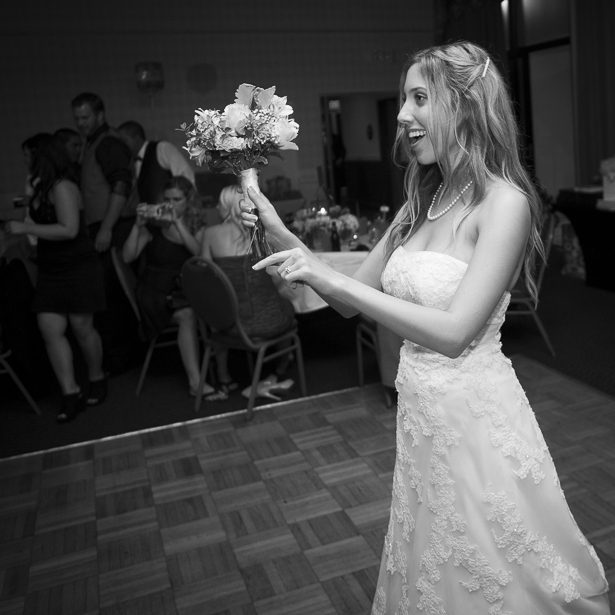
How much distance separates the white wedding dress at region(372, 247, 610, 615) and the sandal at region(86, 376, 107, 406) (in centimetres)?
314

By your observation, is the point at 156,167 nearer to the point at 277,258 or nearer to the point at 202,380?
the point at 202,380

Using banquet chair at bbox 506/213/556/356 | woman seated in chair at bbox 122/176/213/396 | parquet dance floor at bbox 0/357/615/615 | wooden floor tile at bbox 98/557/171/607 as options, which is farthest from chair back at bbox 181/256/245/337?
banquet chair at bbox 506/213/556/356

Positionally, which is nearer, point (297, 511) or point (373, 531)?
point (373, 531)

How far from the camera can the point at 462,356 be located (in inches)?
65.9

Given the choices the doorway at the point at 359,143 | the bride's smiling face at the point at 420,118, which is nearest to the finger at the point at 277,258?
the bride's smiling face at the point at 420,118

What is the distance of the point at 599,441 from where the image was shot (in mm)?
3377

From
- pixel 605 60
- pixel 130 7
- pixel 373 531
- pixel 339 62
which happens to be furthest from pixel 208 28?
pixel 373 531

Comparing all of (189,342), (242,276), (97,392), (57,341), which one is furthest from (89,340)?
(242,276)

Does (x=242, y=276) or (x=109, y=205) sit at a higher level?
(x=109, y=205)

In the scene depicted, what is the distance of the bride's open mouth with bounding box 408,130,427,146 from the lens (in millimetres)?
1579

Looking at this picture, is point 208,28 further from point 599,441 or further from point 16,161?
point 599,441

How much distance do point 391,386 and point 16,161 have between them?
4766 mm

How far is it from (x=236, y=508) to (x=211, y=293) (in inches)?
47.9

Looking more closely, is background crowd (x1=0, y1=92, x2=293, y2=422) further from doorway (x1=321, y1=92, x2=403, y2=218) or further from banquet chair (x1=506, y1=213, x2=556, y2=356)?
doorway (x1=321, y1=92, x2=403, y2=218)
